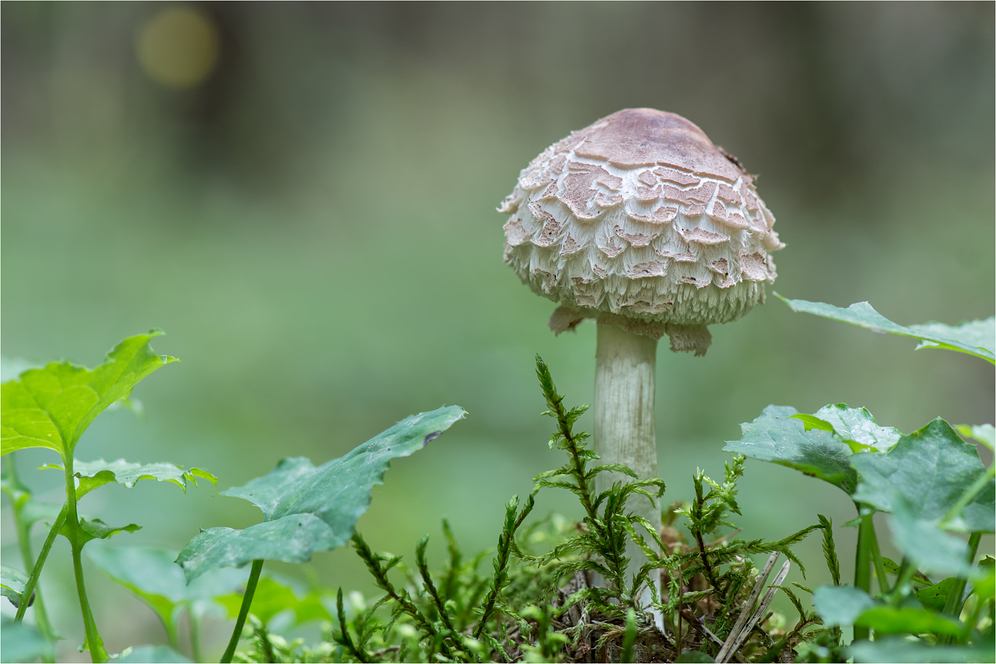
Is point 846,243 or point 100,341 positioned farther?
point 846,243

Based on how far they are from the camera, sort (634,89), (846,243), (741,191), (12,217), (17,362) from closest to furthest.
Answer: (17,362) < (741,191) < (846,243) < (12,217) < (634,89)

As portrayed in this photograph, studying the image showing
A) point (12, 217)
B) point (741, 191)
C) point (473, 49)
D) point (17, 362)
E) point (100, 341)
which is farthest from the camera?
point (473, 49)

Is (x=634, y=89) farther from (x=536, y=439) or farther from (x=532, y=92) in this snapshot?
(x=536, y=439)

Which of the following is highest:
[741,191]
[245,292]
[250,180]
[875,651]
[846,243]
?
[250,180]

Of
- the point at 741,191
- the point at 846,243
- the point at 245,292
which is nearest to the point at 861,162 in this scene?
the point at 846,243

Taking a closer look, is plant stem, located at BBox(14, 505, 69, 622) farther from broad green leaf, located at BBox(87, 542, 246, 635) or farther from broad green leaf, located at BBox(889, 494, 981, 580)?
broad green leaf, located at BBox(889, 494, 981, 580)

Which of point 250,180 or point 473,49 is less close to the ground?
point 473,49

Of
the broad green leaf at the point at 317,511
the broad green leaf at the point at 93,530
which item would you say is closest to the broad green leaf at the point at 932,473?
the broad green leaf at the point at 317,511

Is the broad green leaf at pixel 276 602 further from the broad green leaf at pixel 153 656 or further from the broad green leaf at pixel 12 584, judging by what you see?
the broad green leaf at pixel 153 656
